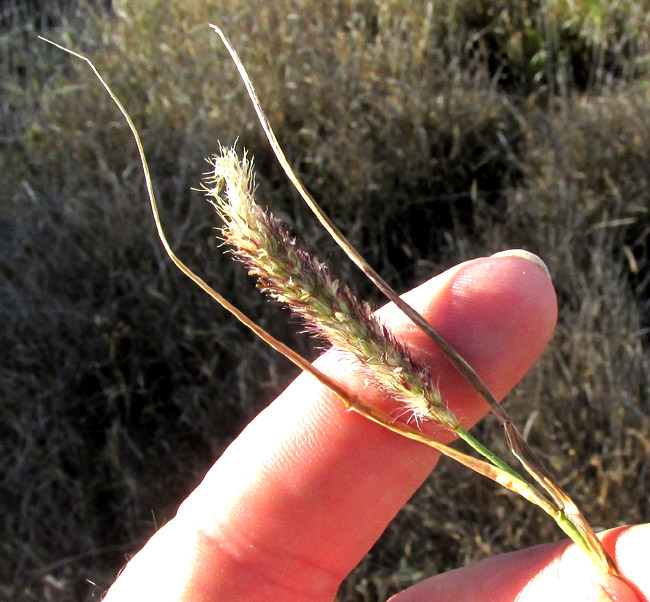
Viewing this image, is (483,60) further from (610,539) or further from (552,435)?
(610,539)

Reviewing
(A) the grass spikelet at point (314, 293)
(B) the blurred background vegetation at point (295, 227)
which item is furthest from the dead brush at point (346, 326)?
(B) the blurred background vegetation at point (295, 227)

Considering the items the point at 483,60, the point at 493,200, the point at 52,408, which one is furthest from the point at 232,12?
the point at 52,408

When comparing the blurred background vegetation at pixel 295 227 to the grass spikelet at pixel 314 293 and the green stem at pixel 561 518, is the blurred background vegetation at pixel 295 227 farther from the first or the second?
the grass spikelet at pixel 314 293

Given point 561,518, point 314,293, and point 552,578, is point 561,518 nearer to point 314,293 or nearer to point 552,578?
point 552,578

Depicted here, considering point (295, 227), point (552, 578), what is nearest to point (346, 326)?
point (552, 578)

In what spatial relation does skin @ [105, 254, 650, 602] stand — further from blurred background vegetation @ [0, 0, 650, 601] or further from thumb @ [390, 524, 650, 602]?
blurred background vegetation @ [0, 0, 650, 601]

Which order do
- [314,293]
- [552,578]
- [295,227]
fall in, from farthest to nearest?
1. [295,227]
2. [552,578]
3. [314,293]

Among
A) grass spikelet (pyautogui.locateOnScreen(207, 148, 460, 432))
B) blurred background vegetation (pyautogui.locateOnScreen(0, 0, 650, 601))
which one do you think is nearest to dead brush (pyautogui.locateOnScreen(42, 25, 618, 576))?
grass spikelet (pyautogui.locateOnScreen(207, 148, 460, 432))
